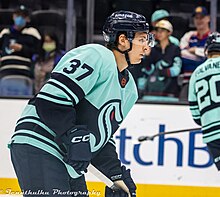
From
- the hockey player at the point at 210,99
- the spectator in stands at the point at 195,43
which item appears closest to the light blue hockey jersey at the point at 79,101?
the hockey player at the point at 210,99

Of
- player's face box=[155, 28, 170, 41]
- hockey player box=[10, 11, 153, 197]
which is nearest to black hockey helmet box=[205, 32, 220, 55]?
player's face box=[155, 28, 170, 41]

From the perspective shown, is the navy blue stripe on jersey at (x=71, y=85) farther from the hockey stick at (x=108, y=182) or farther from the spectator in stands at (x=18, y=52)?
the spectator in stands at (x=18, y=52)

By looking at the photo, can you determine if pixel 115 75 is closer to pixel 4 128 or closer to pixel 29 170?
pixel 29 170

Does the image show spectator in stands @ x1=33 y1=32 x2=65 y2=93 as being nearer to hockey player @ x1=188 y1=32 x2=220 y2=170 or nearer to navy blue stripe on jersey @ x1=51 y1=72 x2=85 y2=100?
hockey player @ x1=188 y1=32 x2=220 y2=170

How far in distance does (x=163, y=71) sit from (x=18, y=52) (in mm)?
1092

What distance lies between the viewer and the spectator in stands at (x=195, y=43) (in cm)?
475

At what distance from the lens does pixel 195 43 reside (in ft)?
16.0

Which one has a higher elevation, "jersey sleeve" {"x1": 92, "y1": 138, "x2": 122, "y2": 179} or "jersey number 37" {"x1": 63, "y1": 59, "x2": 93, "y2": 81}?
"jersey number 37" {"x1": 63, "y1": 59, "x2": 93, "y2": 81}

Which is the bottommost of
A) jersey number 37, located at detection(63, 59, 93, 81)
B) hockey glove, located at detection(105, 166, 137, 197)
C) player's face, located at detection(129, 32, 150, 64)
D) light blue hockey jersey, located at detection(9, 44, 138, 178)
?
hockey glove, located at detection(105, 166, 137, 197)

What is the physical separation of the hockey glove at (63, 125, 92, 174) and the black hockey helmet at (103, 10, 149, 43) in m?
0.39

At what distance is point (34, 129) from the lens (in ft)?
6.88

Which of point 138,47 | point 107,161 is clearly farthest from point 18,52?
point 138,47

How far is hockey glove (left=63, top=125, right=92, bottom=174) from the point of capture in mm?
1965

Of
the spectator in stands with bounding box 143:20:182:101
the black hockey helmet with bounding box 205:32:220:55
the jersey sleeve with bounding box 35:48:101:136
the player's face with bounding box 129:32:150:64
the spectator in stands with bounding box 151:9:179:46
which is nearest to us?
the jersey sleeve with bounding box 35:48:101:136
